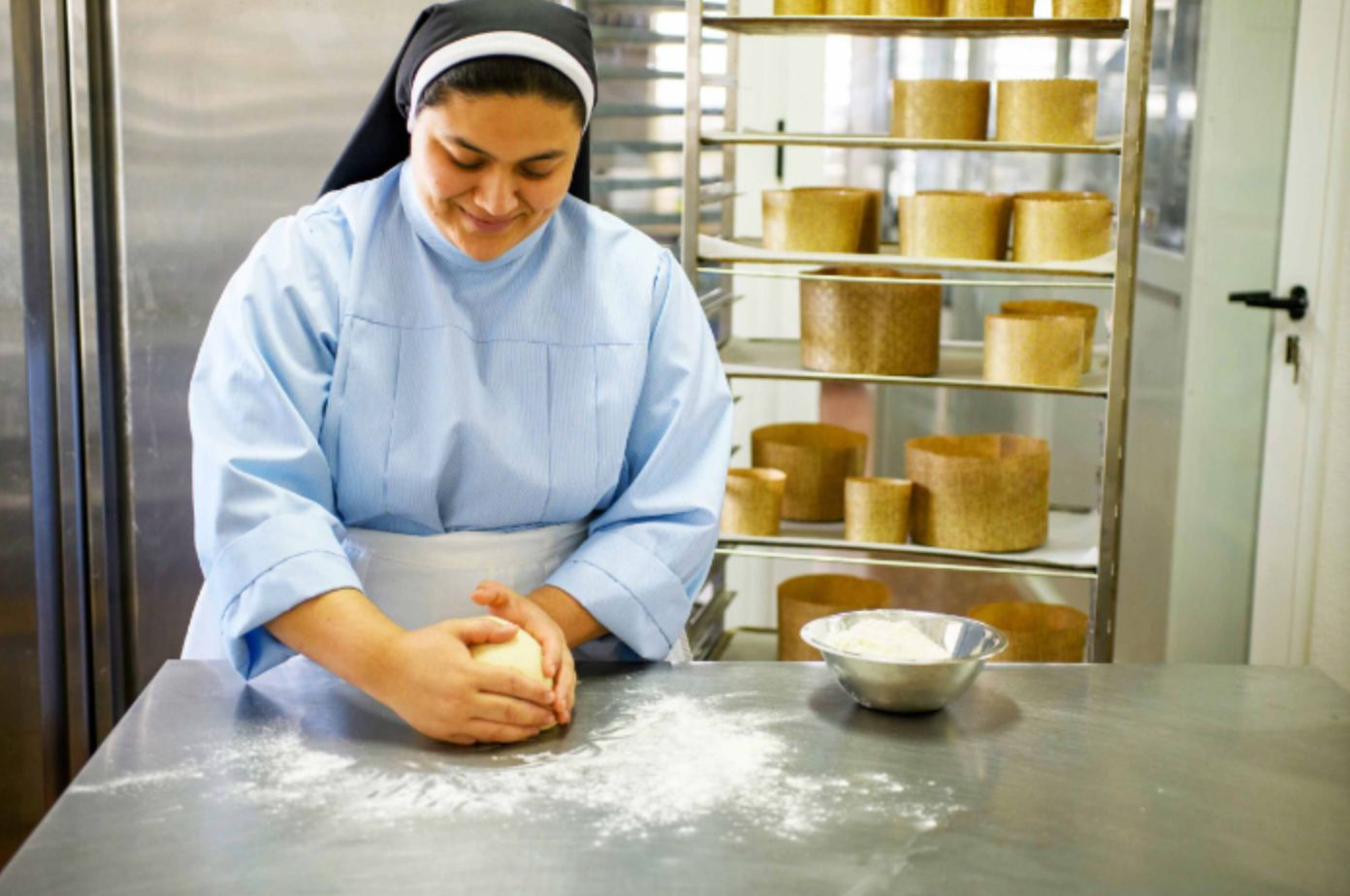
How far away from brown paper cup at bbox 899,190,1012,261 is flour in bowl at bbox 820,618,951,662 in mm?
1287

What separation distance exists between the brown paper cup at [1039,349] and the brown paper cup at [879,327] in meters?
Answer: 0.14

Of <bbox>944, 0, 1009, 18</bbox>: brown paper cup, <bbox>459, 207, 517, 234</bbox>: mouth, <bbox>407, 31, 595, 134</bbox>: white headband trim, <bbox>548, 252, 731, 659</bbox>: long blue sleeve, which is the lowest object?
<bbox>548, 252, 731, 659</bbox>: long blue sleeve

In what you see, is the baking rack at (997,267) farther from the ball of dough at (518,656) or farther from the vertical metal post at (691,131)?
the ball of dough at (518,656)

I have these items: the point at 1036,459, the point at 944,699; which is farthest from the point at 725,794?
the point at 1036,459

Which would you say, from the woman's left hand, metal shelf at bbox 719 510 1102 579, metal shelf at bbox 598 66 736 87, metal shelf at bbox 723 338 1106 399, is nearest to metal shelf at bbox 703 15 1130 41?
metal shelf at bbox 598 66 736 87

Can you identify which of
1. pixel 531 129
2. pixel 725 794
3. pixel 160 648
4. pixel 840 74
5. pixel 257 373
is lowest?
pixel 160 648

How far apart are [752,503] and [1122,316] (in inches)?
30.5

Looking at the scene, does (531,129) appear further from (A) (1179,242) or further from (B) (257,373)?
(A) (1179,242)

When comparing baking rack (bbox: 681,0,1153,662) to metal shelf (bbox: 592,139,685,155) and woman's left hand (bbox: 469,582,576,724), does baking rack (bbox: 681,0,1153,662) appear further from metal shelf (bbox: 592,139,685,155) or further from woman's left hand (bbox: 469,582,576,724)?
woman's left hand (bbox: 469,582,576,724)

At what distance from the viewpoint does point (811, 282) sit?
2867 millimetres

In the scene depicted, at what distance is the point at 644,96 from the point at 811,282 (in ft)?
2.33

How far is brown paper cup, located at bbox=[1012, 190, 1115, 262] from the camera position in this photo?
2605mm

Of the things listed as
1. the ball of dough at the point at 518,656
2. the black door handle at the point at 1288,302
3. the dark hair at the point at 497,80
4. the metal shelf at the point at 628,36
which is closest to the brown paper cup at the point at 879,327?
the metal shelf at the point at 628,36

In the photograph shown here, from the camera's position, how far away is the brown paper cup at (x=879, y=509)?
2.80m
